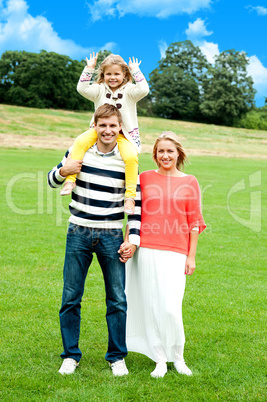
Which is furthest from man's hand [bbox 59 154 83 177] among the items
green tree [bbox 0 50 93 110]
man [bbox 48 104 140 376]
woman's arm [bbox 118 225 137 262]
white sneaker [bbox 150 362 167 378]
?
green tree [bbox 0 50 93 110]

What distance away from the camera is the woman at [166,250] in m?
3.71

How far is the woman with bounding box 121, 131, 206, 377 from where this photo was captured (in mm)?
3709

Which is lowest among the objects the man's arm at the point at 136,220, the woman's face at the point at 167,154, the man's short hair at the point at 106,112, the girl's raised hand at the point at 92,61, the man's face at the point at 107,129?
the man's arm at the point at 136,220

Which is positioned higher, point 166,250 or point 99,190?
point 99,190

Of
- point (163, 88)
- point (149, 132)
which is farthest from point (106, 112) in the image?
point (163, 88)

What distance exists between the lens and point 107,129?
3527 mm

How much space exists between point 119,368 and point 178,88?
259 ft

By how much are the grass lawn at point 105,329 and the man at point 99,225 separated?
0.30 m

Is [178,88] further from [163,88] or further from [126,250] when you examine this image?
[126,250]

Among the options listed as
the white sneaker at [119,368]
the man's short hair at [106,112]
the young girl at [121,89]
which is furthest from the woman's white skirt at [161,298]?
the man's short hair at [106,112]

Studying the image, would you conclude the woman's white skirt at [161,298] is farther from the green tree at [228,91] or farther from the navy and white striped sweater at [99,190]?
the green tree at [228,91]

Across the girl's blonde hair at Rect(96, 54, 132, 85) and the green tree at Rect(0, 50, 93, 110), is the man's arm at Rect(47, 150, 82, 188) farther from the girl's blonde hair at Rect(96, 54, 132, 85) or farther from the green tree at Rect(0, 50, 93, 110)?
the green tree at Rect(0, 50, 93, 110)

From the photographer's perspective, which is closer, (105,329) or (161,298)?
(161,298)

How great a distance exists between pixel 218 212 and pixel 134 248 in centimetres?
1003
